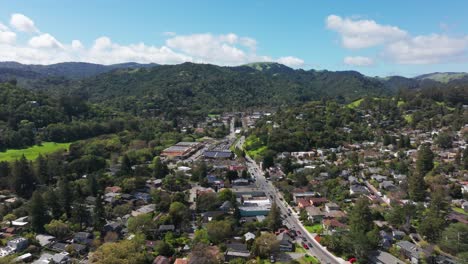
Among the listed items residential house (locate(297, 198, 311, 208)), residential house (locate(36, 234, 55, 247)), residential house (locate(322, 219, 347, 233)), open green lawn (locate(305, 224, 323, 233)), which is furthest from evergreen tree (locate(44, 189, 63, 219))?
residential house (locate(322, 219, 347, 233))

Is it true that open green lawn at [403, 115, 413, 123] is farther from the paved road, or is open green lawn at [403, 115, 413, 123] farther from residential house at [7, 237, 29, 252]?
residential house at [7, 237, 29, 252]

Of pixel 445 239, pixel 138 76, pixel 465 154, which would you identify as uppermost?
pixel 138 76

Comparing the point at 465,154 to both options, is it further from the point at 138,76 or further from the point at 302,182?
the point at 138,76

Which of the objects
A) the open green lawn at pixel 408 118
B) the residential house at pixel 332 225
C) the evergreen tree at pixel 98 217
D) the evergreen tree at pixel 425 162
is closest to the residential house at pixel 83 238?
the evergreen tree at pixel 98 217

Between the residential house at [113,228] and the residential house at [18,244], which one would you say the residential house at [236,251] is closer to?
the residential house at [113,228]

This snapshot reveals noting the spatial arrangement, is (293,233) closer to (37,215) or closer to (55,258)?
(55,258)

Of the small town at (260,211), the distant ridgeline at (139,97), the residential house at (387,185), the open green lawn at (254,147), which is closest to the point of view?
the small town at (260,211)

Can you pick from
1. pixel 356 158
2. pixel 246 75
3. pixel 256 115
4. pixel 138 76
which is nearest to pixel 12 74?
pixel 138 76
